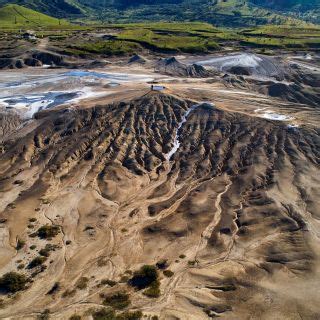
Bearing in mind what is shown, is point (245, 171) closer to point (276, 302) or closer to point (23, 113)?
point (276, 302)

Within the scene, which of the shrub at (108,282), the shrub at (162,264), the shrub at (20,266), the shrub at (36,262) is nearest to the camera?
the shrub at (108,282)

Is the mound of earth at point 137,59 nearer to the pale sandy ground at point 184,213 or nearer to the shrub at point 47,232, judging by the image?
the pale sandy ground at point 184,213

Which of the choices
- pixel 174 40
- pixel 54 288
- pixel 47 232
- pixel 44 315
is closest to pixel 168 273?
pixel 54 288

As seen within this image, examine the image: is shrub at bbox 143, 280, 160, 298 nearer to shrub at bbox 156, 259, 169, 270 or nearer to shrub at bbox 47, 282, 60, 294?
shrub at bbox 156, 259, 169, 270

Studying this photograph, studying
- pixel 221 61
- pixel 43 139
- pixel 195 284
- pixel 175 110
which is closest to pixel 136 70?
pixel 221 61

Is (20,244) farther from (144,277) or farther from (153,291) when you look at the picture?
(153,291)

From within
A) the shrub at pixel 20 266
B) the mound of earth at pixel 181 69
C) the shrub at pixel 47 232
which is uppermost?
the mound of earth at pixel 181 69

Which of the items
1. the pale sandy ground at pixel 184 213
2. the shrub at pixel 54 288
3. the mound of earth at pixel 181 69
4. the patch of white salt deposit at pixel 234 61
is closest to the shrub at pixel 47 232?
the pale sandy ground at pixel 184 213
